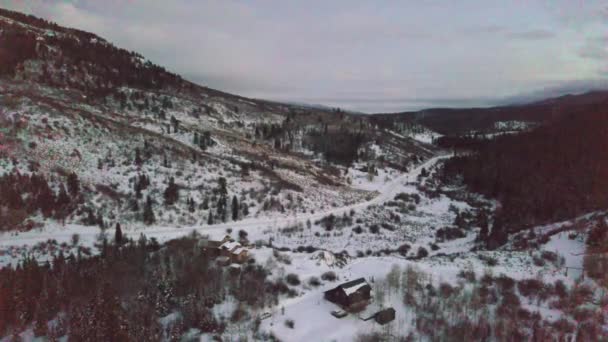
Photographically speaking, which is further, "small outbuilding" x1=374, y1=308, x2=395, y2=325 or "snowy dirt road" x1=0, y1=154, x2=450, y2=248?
"snowy dirt road" x1=0, y1=154, x2=450, y2=248

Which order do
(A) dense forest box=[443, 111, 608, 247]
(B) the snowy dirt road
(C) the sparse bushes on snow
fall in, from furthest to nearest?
(A) dense forest box=[443, 111, 608, 247] → (B) the snowy dirt road → (C) the sparse bushes on snow

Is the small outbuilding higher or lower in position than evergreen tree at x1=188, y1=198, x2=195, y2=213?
Result: lower

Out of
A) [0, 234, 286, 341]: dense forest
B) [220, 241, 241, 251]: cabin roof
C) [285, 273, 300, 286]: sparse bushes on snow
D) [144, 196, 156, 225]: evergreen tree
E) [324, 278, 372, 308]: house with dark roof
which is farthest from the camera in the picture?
[144, 196, 156, 225]: evergreen tree

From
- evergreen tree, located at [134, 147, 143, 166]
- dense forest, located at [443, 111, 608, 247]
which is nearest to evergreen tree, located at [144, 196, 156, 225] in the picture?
evergreen tree, located at [134, 147, 143, 166]

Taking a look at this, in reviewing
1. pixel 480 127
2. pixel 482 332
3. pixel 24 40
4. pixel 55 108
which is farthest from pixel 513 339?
pixel 480 127

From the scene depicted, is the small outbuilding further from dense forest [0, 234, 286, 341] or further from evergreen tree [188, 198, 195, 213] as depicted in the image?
evergreen tree [188, 198, 195, 213]

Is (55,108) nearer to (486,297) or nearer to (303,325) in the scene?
(303,325)

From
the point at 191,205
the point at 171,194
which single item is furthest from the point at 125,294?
the point at 171,194
